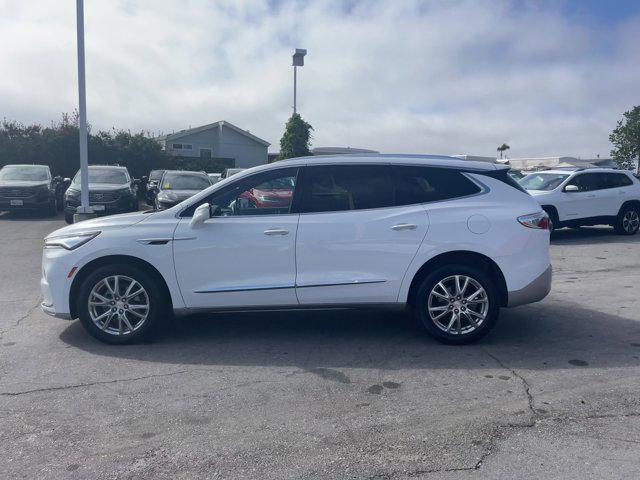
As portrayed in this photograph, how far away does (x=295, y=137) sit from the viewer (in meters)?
30.0

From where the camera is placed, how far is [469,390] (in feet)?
15.4

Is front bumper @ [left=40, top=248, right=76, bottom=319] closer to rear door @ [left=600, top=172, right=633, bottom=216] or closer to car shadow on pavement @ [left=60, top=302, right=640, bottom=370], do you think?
car shadow on pavement @ [left=60, top=302, right=640, bottom=370]

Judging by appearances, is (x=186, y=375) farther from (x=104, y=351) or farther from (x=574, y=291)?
(x=574, y=291)

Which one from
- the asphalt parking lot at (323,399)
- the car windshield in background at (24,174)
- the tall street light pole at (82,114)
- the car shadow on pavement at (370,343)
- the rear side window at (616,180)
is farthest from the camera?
the car windshield in background at (24,174)

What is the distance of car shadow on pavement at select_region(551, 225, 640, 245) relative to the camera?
14.0 metres

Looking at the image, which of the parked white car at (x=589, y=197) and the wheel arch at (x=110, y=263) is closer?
the wheel arch at (x=110, y=263)

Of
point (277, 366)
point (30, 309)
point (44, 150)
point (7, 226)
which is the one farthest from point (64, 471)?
point (44, 150)

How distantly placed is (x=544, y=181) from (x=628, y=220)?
230 cm

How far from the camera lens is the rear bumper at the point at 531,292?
5.80m

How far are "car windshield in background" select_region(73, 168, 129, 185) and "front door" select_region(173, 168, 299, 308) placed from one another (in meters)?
12.6

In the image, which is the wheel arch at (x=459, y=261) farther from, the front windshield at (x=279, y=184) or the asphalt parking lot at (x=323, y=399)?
the front windshield at (x=279, y=184)

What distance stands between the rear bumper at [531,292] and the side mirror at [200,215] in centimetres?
297

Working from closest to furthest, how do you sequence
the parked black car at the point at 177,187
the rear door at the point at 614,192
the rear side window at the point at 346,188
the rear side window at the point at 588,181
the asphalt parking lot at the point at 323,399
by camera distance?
the asphalt parking lot at the point at 323,399 < the rear side window at the point at 346,188 < the rear side window at the point at 588,181 < the rear door at the point at 614,192 < the parked black car at the point at 177,187

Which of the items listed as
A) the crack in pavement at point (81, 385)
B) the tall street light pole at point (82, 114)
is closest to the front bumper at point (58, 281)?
the crack in pavement at point (81, 385)
